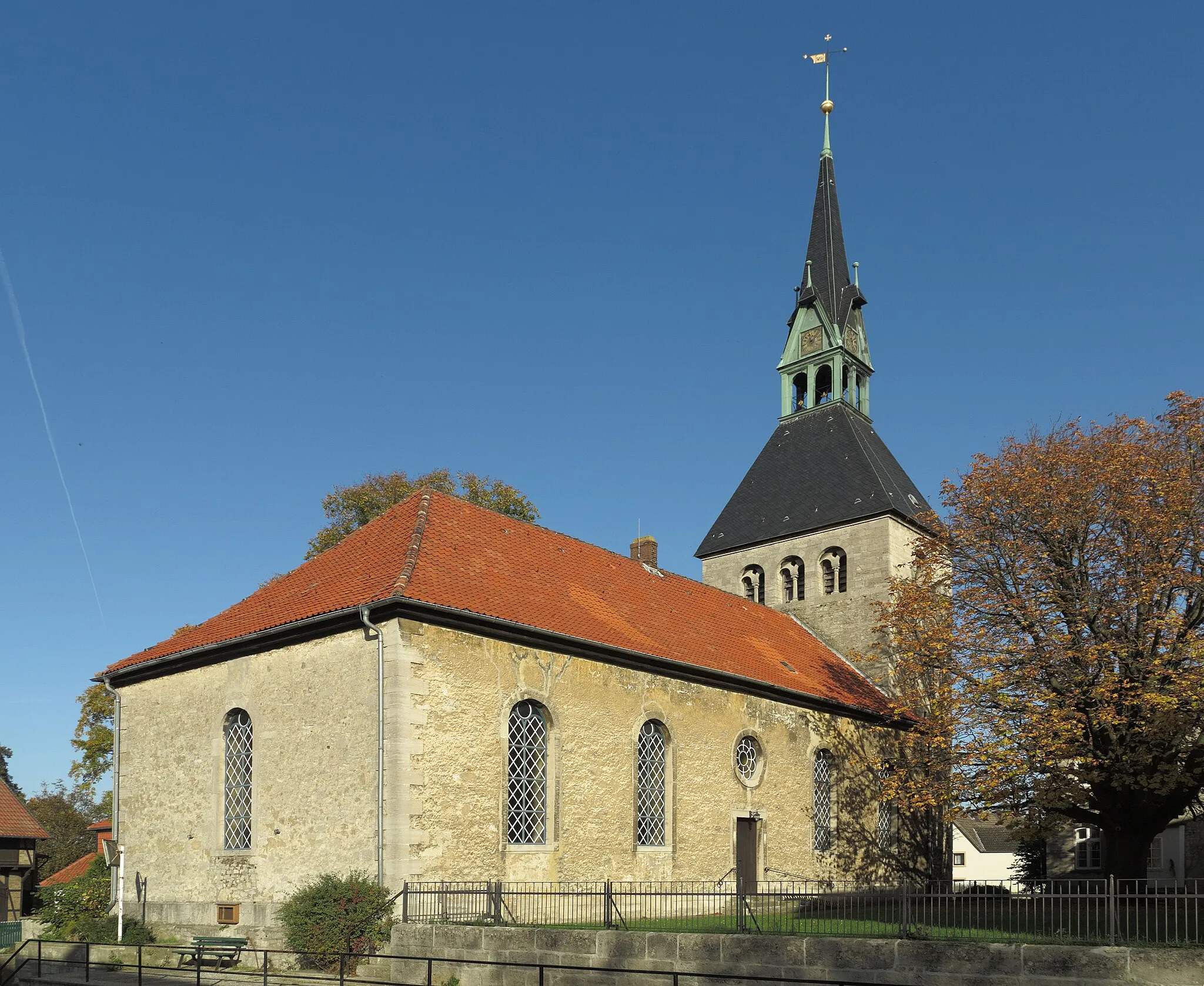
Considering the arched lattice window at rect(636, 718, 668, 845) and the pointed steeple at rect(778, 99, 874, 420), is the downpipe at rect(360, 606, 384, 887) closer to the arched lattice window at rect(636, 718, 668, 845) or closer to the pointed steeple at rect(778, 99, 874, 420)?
the arched lattice window at rect(636, 718, 668, 845)

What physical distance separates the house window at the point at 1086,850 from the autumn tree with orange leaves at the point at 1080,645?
49.4 feet

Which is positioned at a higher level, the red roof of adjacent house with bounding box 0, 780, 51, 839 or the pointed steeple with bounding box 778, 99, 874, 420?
the pointed steeple with bounding box 778, 99, 874, 420

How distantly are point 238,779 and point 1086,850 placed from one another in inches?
1093

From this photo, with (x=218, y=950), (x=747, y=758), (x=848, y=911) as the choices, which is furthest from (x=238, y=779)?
(x=848, y=911)

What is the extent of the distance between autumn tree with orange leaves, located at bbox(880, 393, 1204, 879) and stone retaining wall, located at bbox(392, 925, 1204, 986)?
7.02 metres

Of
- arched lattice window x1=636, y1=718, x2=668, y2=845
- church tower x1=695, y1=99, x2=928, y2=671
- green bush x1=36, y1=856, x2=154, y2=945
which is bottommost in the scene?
green bush x1=36, y1=856, x2=154, y2=945

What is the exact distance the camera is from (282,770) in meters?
17.9

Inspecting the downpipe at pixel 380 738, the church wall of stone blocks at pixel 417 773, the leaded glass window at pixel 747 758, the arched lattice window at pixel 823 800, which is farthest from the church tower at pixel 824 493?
the downpipe at pixel 380 738

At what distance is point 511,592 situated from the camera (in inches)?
770

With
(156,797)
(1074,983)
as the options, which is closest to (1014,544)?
(1074,983)

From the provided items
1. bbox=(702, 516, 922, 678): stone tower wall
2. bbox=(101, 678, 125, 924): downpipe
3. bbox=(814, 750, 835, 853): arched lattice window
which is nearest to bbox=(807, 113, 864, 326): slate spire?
bbox=(702, 516, 922, 678): stone tower wall

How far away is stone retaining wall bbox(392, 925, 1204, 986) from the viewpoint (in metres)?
11.8

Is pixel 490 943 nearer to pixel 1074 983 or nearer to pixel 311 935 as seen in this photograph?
pixel 311 935

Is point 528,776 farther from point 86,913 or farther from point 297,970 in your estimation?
point 86,913
